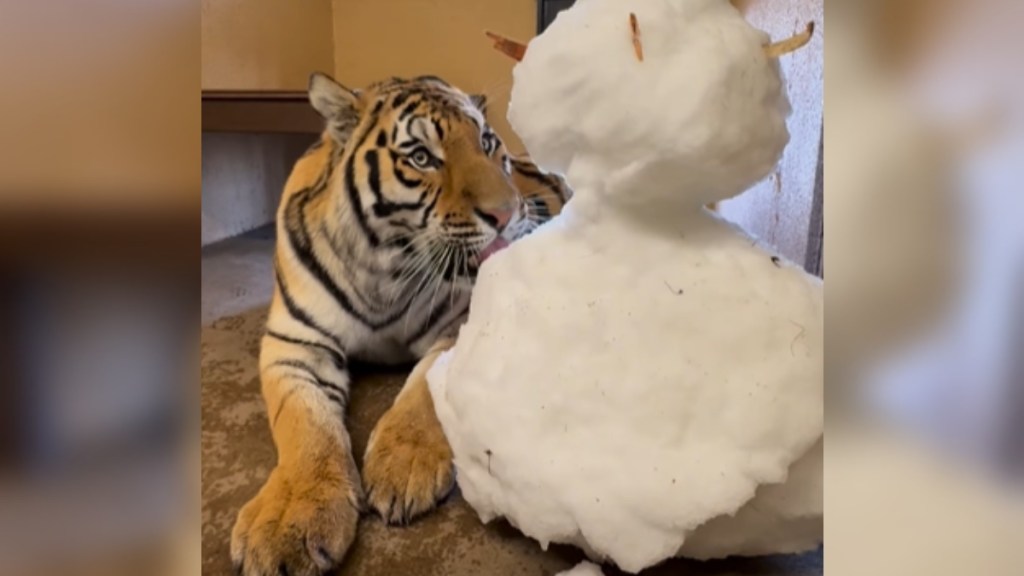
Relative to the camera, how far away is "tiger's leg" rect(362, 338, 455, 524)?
0.91m

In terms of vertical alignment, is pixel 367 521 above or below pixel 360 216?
below

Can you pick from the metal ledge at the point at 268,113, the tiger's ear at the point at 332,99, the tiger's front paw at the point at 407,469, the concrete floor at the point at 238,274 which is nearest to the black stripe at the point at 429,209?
the tiger's ear at the point at 332,99

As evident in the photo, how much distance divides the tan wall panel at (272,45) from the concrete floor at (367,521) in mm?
481

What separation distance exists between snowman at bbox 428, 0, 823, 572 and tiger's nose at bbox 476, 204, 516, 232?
447 millimetres

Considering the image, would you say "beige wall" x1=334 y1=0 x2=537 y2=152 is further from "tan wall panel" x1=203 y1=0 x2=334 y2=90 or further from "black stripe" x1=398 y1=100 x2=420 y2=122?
"black stripe" x1=398 y1=100 x2=420 y2=122

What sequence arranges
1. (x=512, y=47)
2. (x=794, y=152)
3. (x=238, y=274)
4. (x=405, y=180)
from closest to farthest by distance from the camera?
1. (x=512, y=47)
2. (x=794, y=152)
3. (x=405, y=180)
4. (x=238, y=274)

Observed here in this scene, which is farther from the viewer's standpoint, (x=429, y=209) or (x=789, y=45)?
(x=429, y=209)

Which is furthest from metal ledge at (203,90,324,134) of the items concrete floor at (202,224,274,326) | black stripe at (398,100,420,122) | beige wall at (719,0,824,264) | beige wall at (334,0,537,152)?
beige wall at (719,0,824,264)

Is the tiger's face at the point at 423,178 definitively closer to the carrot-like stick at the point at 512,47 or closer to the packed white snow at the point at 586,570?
the carrot-like stick at the point at 512,47

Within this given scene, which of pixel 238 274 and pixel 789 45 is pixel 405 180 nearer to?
pixel 789 45

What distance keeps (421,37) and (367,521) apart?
4.20 feet

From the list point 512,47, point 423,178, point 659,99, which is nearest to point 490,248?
point 423,178

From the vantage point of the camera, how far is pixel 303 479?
92cm

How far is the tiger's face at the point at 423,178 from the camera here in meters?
1.21
